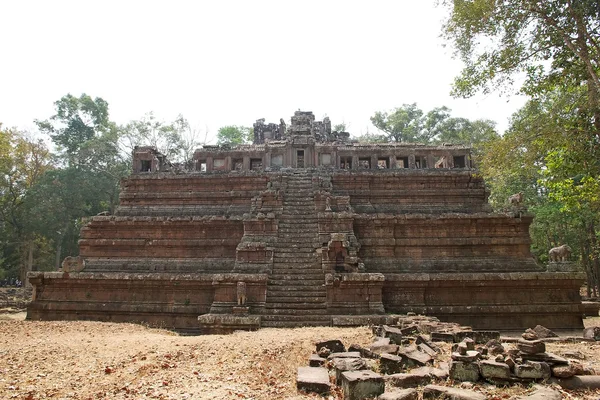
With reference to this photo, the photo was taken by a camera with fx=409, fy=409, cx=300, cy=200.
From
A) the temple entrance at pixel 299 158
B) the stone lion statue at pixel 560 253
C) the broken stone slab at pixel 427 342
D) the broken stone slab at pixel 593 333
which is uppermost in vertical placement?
the temple entrance at pixel 299 158

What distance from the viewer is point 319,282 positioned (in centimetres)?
1540

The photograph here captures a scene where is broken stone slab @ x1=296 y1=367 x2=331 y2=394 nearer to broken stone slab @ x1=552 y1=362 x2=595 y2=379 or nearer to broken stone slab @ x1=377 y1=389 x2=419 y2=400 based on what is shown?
broken stone slab @ x1=377 y1=389 x2=419 y2=400

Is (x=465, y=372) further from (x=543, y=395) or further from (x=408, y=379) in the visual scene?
(x=543, y=395)

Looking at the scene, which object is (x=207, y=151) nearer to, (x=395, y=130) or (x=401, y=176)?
(x=401, y=176)

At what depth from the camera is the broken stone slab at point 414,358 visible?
7.67 meters

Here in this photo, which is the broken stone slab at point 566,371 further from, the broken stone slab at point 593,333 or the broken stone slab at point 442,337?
the broken stone slab at point 593,333

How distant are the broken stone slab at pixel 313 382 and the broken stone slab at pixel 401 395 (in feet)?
3.73

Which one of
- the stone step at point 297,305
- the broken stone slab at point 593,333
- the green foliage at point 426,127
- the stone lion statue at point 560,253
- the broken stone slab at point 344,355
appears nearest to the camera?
the broken stone slab at point 344,355

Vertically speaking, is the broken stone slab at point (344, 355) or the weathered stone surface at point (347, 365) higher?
the weathered stone surface at point (347, 365)

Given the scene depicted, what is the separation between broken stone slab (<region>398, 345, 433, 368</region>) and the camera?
302 inches

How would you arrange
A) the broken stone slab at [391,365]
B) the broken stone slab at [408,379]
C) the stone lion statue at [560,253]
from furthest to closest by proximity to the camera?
the stone lion statue at [560,253] < the broken stone slab at [391,365] < the broken stone slab at [408,379]

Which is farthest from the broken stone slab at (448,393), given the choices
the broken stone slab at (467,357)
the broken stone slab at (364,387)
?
the broken stone slab at (467,357)

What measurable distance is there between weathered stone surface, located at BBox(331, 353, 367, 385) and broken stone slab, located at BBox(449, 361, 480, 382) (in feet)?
4.93

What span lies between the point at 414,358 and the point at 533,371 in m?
1.97
